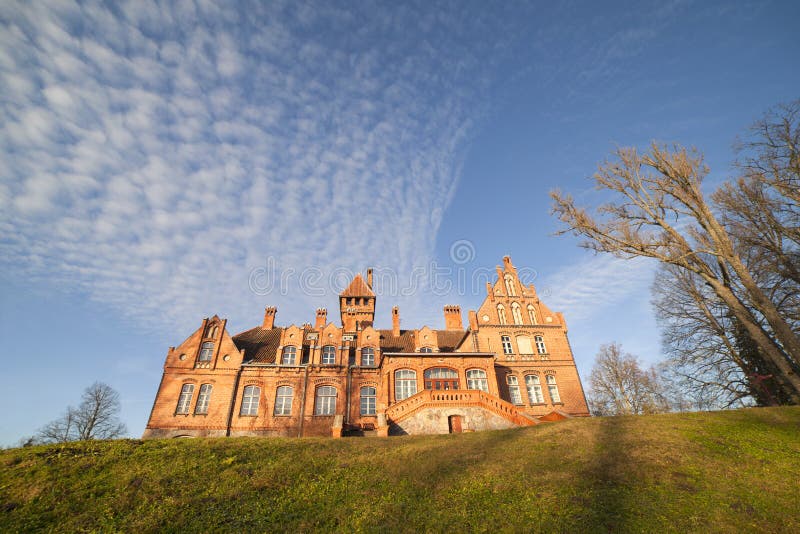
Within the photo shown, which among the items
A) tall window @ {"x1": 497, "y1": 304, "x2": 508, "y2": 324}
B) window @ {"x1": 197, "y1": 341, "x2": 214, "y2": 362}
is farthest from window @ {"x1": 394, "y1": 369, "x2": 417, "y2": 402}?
window @ {"x1": 197, "y1": 341, "x2": 214, "y2": 362}

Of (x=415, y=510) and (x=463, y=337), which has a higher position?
(x=463, y=337)

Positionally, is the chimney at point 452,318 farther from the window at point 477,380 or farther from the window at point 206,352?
the window at point 206,352

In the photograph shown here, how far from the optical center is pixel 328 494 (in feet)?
35.4

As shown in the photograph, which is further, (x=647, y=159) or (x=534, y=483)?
(x=647, y=159)

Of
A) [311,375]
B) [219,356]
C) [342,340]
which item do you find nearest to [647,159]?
[342,340]

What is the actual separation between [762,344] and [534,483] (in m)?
12.0

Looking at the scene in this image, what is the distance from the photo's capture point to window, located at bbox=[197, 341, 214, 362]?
2699cm

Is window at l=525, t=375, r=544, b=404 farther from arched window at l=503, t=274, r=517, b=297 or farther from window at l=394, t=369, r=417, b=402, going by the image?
window at l=394, t=369, r=417, b=402

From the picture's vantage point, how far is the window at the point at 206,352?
27.0 m

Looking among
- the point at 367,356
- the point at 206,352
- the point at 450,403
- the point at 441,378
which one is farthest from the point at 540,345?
the point at 206,352

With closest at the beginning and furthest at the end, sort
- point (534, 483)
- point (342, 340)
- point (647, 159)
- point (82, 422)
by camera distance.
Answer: point (534, 483) → point (647, 159) → point (342, 340) → point (82, 422)

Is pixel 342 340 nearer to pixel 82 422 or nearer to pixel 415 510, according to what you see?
pixel 415 510

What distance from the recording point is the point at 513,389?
28.9 meters

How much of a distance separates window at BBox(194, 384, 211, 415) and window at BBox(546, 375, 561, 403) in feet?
83.4
